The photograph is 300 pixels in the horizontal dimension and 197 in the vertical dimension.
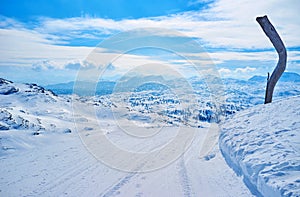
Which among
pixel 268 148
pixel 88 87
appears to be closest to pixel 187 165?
pixel 268 148

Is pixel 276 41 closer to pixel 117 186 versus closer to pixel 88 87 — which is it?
pixel 88 87

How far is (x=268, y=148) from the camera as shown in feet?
20.1

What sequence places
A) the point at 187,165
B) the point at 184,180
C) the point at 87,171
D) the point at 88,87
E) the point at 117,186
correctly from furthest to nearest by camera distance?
the point at 88,87 → the point at 187,165 → the point at 87,171 → the point at 184,180 → the point at 117,186

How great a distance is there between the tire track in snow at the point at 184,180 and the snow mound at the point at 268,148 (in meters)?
1.28

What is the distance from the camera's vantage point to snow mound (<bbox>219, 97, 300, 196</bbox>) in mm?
4758

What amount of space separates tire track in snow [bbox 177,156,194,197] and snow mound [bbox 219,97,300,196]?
128 cm

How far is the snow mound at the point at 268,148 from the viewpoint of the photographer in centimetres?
476

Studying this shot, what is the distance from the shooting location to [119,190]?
582 centimetres

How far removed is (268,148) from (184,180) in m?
2.10

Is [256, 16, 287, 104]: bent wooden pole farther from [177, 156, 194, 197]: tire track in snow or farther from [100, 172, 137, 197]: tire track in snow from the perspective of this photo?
[100, 172, 137, 197]: tire track in snow

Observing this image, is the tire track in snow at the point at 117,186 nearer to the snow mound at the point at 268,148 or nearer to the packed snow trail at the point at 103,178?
the packed snow trail at the point at 103,178

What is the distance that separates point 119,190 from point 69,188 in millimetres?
1152

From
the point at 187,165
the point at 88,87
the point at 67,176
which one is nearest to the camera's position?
the point at 67,176

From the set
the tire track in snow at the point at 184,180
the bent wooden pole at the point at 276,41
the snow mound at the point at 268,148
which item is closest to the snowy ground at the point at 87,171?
the tire track in snow at the point at 184,180
